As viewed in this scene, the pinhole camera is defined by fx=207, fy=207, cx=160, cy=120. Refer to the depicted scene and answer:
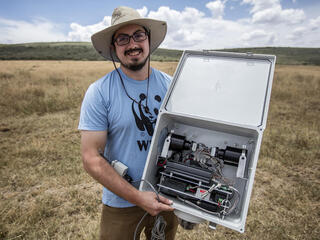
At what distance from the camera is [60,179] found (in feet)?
13.6

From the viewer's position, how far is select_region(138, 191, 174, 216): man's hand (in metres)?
1.49

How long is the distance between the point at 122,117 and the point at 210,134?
0.83 meters

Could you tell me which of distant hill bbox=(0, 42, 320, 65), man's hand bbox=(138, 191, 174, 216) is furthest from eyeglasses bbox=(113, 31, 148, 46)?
distant hill bbox=(0, 42, 320, 65)

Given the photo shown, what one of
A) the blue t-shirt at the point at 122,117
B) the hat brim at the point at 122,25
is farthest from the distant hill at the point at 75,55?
the blue t-shirt at the point at 122,117

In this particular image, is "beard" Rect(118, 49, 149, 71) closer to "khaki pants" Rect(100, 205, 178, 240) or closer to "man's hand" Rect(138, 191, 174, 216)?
"man's hand" Rect(138, 191, 174, 216)

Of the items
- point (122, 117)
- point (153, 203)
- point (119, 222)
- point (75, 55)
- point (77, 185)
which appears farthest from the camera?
point (75, 55)

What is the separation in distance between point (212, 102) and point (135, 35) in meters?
0.86

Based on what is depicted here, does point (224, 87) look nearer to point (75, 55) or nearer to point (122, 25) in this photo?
point (122, 25)

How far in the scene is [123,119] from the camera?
1.67m

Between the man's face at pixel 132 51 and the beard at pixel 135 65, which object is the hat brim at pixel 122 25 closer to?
the man's face at pixel 132 51

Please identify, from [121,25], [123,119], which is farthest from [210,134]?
[121,25]

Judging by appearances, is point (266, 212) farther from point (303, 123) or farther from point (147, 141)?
point (303, 123)

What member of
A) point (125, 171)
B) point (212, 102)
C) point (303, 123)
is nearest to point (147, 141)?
point (125, 171)

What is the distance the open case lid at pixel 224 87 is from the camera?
5.22 feet
